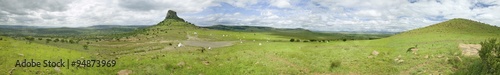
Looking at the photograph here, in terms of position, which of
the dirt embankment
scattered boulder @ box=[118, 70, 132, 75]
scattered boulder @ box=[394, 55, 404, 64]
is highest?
the dirt embankment

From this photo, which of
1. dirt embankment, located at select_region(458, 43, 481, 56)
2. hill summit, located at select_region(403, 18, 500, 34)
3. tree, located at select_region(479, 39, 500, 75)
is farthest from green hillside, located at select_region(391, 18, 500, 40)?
tree, located at select_region(479, 39, 500, 75)

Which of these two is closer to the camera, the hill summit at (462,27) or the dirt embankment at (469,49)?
the dirt embankment at (469,49)

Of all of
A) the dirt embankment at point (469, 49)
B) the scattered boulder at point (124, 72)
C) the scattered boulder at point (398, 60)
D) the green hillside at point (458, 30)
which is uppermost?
the green hillside at point (458, 30)

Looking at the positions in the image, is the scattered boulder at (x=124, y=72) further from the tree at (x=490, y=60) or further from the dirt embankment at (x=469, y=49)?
the dirt embankment at (x=469, y=49)

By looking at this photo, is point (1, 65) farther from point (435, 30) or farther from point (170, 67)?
point (435, 30)

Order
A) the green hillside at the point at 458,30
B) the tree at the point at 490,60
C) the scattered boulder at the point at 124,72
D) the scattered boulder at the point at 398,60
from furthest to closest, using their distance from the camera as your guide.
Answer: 1. the green hillside at the point at 458,30
2. the scattered boulder at the point at 398,60
3. the scattered boulder at the point at 124,72
4. the tree at the point at 490,60

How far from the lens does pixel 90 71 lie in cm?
3569

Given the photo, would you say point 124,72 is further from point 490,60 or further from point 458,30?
point 458,30

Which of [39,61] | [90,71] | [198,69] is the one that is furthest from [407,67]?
[39,61]

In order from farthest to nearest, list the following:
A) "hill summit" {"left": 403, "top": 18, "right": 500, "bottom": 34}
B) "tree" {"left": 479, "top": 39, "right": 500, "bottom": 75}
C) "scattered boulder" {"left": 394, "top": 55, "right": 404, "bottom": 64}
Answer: "hill summit" {"left": 403, "top": 18, "right": 500, "bottom": 34} < "scattered boulder" {"left": 394, "top": 55, "right": 404, "bottom": 64} < "tree" {"left": 479, "top": 39, "right": 500, "bottom": 75}

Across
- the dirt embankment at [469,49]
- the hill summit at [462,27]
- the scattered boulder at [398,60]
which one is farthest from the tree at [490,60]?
the hill summit at [462,27]

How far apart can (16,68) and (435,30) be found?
75664mm

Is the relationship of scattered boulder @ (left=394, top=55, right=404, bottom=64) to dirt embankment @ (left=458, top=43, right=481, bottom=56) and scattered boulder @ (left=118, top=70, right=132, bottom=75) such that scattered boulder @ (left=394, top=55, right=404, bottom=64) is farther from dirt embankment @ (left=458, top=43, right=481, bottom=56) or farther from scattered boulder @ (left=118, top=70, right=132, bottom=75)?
scattered boulder @ (left=118, top=70, right=132, bottom=75)

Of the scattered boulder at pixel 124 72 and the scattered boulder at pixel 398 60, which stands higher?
the scattered boulder at pixel 398 60
